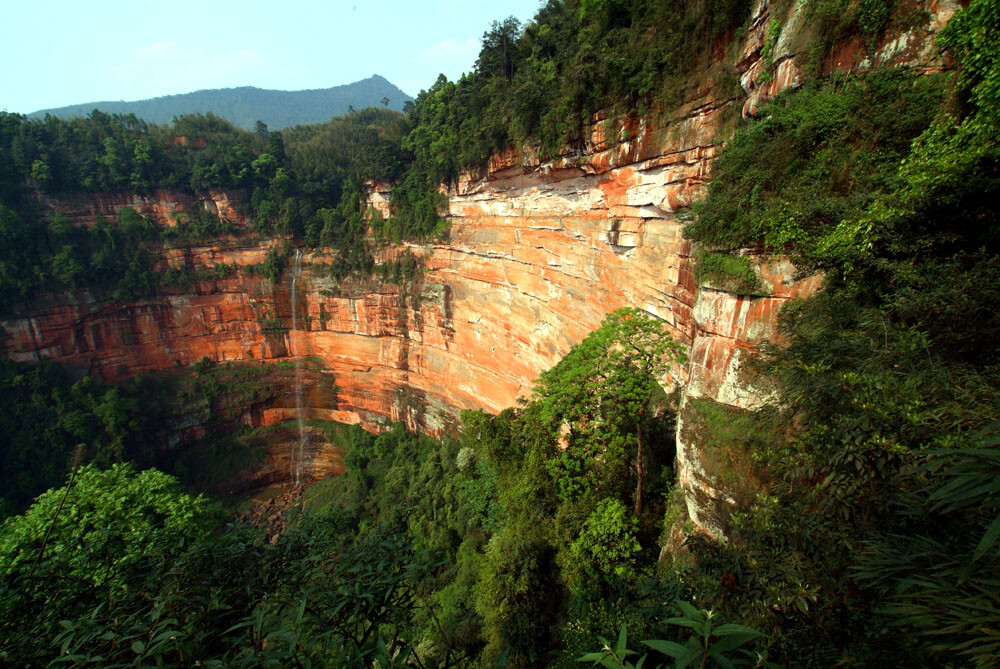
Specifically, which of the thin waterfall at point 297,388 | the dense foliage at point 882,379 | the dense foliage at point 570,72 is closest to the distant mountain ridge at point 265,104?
the thin waterfall at point 297,388

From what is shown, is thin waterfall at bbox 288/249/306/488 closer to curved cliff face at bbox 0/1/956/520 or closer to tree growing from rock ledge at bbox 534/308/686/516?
curved cliff face at bbox 0/1/956/520

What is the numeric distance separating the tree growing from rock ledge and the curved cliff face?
781 millimetres

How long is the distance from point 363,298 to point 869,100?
885 inches

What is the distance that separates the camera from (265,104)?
4309 inches

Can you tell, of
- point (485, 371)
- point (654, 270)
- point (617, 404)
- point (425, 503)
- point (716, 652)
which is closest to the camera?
point (716, 652)

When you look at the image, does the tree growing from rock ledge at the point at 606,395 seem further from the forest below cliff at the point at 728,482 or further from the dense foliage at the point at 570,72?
the dense foliage at the point at 570,72

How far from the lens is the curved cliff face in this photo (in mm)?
5809

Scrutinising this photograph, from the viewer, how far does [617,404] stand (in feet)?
23.9

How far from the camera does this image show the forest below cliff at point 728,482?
6.12ft

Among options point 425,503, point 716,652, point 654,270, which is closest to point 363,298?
point 425,503

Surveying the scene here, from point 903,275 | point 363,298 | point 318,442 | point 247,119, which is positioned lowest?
point 318,442

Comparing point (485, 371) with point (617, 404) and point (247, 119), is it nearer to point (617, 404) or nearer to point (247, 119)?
point (617, 404)

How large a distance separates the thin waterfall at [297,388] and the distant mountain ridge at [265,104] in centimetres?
8133

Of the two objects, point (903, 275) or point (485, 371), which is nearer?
point (903, 275)
